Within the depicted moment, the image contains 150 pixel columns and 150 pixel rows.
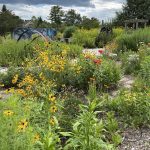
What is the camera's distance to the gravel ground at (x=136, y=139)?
18.0 feet

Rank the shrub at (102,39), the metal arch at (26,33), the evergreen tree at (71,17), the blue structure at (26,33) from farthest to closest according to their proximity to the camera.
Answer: the evergreen tree at (71,17), the shrub at (102,39), the blue structure at (26,33), the metal arch at (26,33)

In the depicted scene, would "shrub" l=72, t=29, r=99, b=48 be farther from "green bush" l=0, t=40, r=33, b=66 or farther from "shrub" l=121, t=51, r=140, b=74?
"shrub" l=121, t=51, r=140, b=74

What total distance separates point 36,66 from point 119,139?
12.6ft

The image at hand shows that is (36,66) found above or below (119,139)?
above

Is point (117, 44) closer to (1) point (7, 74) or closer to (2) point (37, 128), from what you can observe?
(1) point (7, 74)

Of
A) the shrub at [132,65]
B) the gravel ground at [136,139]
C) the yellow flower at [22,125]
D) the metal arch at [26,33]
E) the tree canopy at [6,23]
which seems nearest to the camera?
the yellow flower at [22,125]

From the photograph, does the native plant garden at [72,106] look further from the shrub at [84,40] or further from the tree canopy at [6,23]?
the tree canopy at [6,23]

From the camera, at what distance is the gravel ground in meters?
5.49

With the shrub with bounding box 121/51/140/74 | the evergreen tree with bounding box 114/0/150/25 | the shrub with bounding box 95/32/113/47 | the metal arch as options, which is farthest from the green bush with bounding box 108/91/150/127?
the evergreen tree with bounding box 114/0/150/25

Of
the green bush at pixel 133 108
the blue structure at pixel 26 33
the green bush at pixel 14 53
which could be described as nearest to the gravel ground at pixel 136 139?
the green bush at pixel 133 108

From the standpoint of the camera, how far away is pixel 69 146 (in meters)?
4.79

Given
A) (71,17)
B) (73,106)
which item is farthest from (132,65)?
(71,17)

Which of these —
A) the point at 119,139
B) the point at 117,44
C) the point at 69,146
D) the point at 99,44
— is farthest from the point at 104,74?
the point at 99,44

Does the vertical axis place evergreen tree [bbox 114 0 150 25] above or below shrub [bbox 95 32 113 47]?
above
